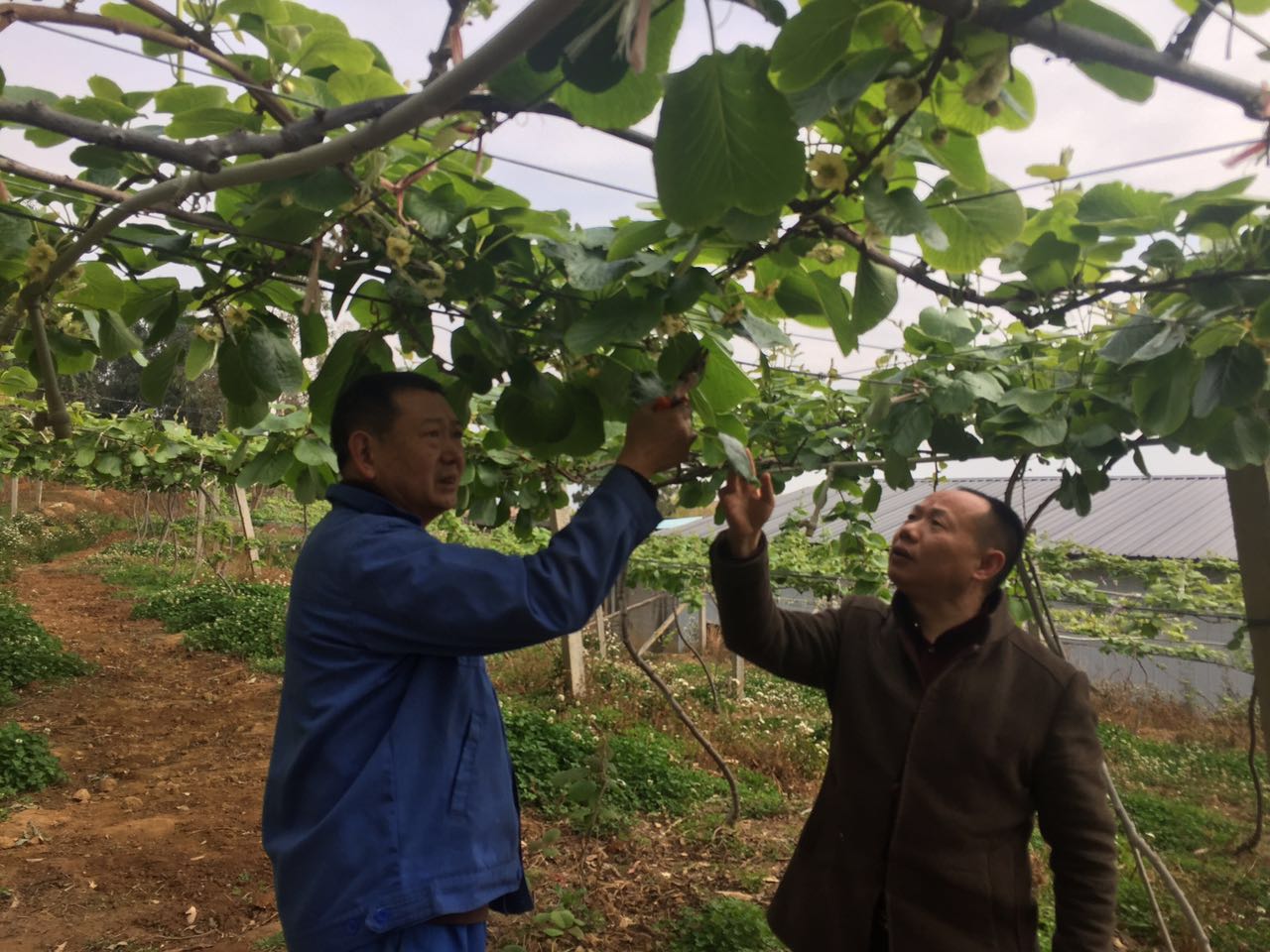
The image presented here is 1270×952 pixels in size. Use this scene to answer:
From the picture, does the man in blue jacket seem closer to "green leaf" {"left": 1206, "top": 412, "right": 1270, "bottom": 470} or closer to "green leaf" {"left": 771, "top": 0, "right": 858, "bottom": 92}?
"green leaf" {"left": 771, "top": 0, "right": 858, "bottom": 92}

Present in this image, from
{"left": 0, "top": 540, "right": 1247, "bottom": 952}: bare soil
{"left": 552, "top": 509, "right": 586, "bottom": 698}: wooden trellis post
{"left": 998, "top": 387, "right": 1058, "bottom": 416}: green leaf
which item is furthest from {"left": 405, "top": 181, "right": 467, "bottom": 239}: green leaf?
{"left": 552, "top": 509, "right": 586, "bottom": 698}: wooden trellis post

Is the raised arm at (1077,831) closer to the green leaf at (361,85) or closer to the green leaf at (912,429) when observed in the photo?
the green leaf at (912,429)

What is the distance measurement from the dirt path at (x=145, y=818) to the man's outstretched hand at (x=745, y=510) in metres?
2.99

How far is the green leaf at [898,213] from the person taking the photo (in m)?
0.88

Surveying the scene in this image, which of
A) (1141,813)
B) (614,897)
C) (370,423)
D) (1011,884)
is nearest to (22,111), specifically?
(370,423)

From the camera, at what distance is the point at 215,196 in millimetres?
1274

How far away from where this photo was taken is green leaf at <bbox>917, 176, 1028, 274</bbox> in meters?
0.98

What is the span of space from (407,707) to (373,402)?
498 millimetres

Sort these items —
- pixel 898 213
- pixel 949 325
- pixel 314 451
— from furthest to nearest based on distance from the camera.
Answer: pixel 314 451 < pixel 949 325 < pixel 898 213

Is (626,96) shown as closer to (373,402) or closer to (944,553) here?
(373,402)

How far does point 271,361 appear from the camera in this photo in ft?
5.31

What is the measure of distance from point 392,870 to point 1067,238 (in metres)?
1.36

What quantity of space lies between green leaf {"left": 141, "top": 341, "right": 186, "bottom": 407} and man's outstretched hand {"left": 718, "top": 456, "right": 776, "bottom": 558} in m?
1.11

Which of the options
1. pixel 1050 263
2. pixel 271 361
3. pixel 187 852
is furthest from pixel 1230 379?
pixel 187 852
